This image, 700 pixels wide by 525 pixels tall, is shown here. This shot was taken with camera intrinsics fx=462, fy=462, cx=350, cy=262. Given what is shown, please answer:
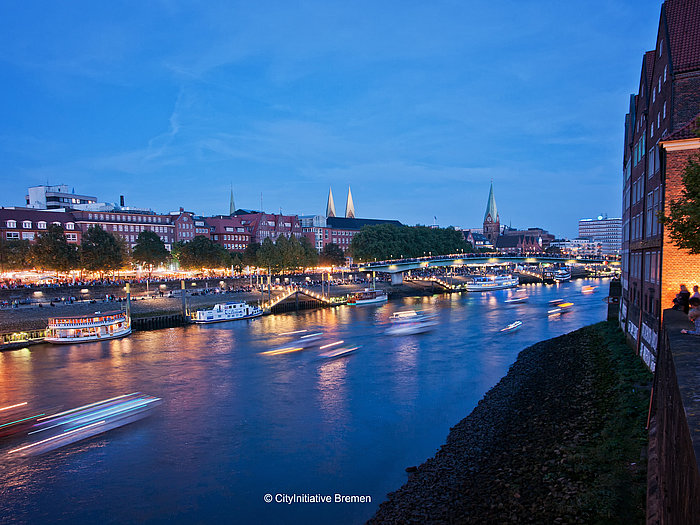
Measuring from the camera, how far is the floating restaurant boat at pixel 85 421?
69.5ft

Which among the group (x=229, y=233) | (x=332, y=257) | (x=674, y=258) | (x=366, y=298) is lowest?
(x=366, y=298)

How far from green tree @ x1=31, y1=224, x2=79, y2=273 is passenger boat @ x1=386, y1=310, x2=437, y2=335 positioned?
167 feet

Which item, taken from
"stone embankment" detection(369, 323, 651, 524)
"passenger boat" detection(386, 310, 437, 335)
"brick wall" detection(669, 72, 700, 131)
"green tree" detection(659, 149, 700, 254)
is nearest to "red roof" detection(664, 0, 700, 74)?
"brick wall" detection(669, 72, 700, 131)

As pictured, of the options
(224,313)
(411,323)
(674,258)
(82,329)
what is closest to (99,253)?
(224,313)

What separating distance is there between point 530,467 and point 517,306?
5721cm

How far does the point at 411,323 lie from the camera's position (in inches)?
2114

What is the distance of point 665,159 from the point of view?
18.7 metres

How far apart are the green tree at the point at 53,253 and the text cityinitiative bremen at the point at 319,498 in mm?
68295

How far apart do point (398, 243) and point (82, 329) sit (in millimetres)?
79567

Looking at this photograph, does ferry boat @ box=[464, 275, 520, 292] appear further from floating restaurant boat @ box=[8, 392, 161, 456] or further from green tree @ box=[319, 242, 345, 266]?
floating restaurant boat @ box=[8, 392, 161, 456]

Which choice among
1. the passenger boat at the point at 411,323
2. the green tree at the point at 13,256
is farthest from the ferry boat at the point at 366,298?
the green tree at the point at 13,256

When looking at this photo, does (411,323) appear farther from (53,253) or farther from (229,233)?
(229,233)

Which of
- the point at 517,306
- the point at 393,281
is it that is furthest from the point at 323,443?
the point at 393,281

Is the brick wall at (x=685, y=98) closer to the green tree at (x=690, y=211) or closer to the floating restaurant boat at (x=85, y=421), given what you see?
the green tree at (x=690, y=211)
